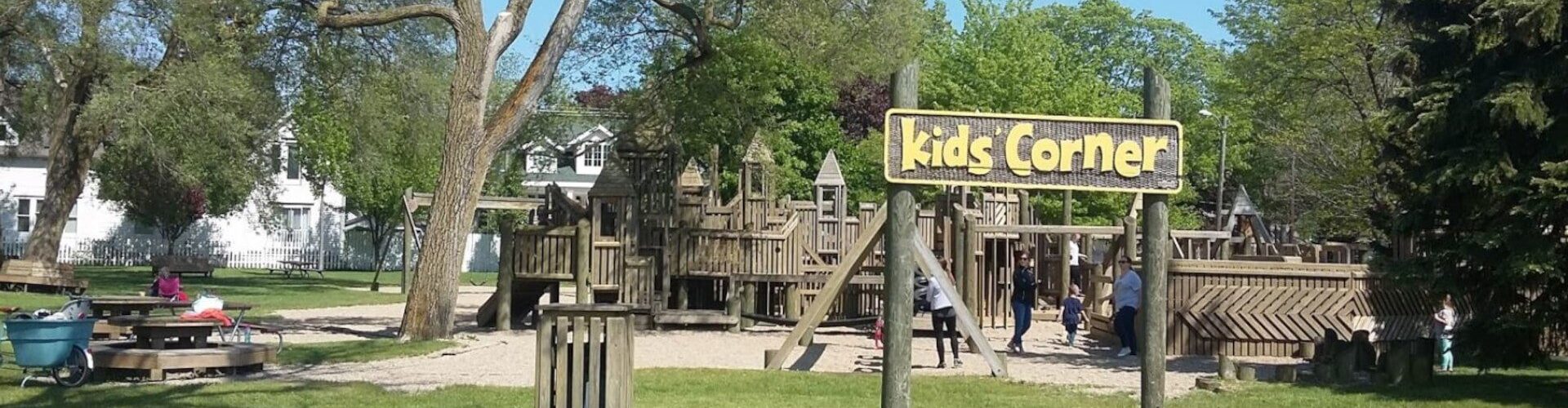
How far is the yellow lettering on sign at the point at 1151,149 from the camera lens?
30.8 feet

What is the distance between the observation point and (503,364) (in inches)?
710

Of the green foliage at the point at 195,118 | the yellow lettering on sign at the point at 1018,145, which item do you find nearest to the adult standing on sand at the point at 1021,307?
the yellow lettering on sign at the point at 1018,145

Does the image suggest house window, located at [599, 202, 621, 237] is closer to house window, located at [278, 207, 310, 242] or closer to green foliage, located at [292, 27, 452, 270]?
green foliage, located at [292, 27, 452, 270]

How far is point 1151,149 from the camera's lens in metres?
9.38

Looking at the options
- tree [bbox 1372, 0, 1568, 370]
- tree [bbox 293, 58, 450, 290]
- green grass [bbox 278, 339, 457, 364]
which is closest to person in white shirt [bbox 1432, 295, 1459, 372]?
tree [bbox 1372, 0, 1568, 370]

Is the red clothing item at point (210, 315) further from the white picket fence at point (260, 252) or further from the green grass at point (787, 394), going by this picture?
the white picket fence at point (260, 252)

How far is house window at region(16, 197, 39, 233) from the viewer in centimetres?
6212

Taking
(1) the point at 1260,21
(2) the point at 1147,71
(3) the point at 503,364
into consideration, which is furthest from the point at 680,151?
(1) the point at 1260,21

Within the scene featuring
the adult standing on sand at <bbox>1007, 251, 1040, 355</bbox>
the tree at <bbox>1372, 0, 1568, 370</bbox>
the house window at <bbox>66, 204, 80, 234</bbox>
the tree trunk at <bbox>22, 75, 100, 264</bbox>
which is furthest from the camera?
the house window at <bbox>66, 204, 80, 234</bbox>

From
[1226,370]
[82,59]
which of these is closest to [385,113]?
[82,59]

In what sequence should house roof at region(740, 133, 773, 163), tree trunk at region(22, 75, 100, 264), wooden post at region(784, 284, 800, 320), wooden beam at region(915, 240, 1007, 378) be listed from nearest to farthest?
wooden beam at region(915, 240, 1007, 378), wooden post at region(784, 284, 800, 320), house roof at region(740, 133, 773, 163), tree trunk at region(22, 75, 100, 264)

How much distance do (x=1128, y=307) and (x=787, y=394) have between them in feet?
A: 22.9

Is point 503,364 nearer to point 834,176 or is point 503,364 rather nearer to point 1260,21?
point 834,176

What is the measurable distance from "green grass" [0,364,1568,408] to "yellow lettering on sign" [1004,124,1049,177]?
4870 mm
